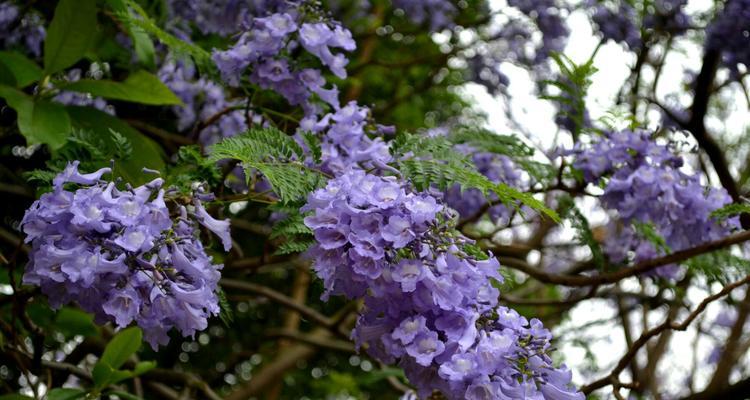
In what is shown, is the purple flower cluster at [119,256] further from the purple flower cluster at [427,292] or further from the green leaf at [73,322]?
the green leaf at [73,322]

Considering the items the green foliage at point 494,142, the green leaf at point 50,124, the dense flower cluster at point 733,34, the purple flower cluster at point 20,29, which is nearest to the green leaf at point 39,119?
the green leaf at point 50,124

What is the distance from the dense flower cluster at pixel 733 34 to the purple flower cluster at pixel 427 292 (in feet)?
5.95

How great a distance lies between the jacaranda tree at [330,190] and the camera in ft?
4.54

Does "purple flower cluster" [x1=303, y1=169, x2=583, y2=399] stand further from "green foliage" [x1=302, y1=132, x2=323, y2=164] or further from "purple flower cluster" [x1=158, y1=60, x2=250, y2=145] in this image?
"purple flower cluster" [x1=158, y1=60, x2=250, y2=145]

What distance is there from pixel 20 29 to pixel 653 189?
2.08m

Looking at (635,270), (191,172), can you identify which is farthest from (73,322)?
(635,270)

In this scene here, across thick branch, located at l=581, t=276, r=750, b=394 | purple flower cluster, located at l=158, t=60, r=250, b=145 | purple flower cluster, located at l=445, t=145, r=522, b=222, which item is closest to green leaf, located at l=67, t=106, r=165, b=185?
purple flower cluster, located at l=158, t=60, r=250, b=145

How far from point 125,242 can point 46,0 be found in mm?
1941

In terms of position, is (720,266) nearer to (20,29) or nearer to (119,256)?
(119,256)

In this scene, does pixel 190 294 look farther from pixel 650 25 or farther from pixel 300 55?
pixel 650 25

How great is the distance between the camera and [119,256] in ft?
4.30

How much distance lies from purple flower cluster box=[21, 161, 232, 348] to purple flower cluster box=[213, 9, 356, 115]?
676 mm

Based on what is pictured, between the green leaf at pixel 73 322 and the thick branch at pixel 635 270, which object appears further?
the green leaf at pixel 73 322

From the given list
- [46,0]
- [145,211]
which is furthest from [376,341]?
[46,0]
